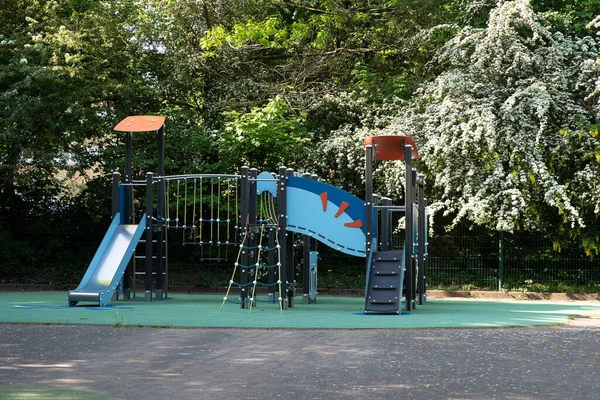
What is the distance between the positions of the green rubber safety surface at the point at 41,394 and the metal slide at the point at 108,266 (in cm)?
870

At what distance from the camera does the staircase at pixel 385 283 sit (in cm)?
A: 1397

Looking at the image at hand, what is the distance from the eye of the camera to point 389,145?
1518cm

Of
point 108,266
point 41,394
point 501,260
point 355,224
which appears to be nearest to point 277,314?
point 355,224

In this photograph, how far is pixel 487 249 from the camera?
21344 mm

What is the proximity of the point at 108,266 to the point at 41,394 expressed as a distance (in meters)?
9.79

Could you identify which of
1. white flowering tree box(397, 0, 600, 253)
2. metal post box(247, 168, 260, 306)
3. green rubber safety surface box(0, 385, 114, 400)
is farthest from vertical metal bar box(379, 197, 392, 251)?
green rubber safety surface box(0, 385, 114, 400)

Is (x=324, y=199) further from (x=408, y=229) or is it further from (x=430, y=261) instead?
(x=430, y=261)

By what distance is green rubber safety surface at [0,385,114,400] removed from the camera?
649cm

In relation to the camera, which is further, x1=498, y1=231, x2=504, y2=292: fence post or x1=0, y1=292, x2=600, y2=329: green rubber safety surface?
x1=498, y1=231, x2=504, y2=292: fence post

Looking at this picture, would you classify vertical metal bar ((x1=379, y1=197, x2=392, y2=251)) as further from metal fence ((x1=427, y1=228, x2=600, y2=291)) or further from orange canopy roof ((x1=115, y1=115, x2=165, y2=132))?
orange canopy roof ((x1=115, y1=115, x2=165, y2=132))

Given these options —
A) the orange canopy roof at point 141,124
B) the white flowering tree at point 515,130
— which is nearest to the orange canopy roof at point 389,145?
the orange canopy roof at point 141,124

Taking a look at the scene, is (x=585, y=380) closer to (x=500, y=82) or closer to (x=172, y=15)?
(x=500, y=82)

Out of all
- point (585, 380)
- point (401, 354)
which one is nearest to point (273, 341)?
point (401, 354)

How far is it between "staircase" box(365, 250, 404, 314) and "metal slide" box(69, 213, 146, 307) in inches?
192
